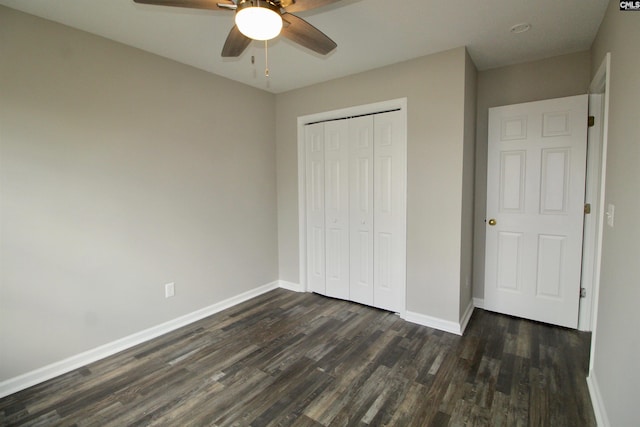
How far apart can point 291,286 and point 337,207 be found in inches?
48.6

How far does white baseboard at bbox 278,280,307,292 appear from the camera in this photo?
3.94 m

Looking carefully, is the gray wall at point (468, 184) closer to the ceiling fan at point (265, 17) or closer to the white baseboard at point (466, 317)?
the white baseboard at point (466, 317)

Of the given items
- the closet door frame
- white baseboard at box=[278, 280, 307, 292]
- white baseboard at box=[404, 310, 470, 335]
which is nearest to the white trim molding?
white baseboard at box=[404, 310, 470, 335]

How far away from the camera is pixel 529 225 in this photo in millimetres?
2982

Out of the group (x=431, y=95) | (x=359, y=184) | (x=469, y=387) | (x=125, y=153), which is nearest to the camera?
(x=469, y=387)

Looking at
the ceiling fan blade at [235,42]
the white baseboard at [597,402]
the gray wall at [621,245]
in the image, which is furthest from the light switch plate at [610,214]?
the ceiling fan blade at [235,42]

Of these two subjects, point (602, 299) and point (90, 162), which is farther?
point (90, 162)

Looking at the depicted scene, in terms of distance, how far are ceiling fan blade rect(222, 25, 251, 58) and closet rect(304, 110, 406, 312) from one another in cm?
167

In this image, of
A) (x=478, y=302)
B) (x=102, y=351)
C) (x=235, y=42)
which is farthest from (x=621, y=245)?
(x=102, y=351)

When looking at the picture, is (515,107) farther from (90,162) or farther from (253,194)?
(90,162)

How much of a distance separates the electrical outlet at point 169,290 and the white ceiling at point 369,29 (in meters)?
2.10

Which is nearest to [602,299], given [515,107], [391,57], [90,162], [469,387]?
[469,387]

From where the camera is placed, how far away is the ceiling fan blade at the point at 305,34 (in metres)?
1.64

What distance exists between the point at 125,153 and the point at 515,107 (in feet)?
11.6
